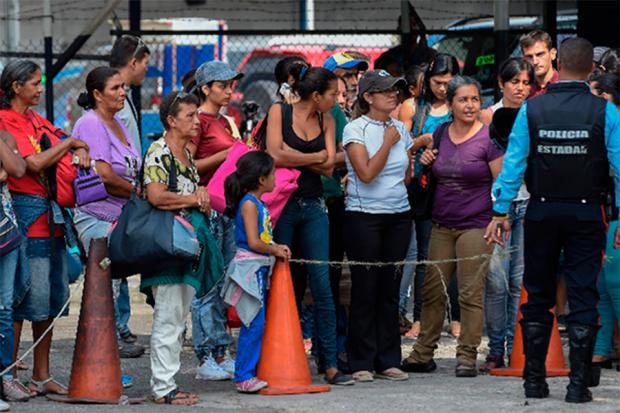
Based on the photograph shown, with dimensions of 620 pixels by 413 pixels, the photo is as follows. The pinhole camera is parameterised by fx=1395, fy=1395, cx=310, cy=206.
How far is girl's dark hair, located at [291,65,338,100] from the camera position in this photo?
337 inches

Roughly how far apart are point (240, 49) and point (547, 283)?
19.0 metres

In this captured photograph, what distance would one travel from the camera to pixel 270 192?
841 cm

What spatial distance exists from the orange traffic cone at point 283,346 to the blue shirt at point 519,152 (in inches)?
54.4

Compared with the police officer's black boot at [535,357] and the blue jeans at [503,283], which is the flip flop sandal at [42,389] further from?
the blue jeans at [503,283]

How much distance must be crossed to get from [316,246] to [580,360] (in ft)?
5.94

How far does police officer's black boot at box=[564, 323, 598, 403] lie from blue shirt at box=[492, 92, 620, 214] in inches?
29.4

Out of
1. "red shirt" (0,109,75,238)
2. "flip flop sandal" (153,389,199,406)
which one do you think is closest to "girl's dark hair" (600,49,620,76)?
"flip flop sandal" (153,389,199,406)

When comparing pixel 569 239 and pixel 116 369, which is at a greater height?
pixel 569 239

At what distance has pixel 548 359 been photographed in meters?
8.82

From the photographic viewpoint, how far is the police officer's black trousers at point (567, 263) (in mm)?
7762

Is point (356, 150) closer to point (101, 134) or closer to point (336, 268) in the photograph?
point (336, 268)

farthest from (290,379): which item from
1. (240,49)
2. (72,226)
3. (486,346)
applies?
(240,49)

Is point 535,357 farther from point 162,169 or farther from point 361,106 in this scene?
point 162,169

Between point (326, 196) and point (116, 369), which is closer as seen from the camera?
point (116, 369)
